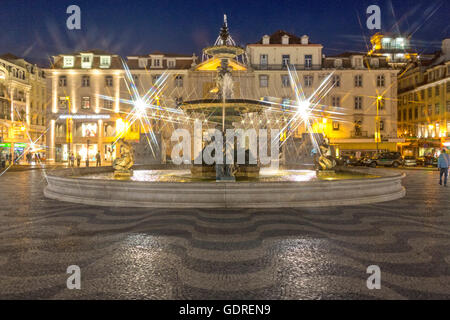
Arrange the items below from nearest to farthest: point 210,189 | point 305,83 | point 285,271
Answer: point 285,271
point 210,189
point 305,83

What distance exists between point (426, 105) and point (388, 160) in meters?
21.7

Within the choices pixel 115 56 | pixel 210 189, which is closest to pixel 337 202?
pixel 210 189

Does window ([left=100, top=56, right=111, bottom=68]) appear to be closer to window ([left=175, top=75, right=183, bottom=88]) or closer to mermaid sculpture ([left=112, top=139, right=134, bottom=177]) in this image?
window ([left=175, top=75, right=183, bottom=88])

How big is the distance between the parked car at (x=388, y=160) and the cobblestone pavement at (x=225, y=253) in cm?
2935

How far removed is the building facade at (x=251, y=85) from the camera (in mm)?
46906

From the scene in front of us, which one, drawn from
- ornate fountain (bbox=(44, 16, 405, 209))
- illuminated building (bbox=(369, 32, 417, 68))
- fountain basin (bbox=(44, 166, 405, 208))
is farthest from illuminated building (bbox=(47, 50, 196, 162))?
illuminated building (bbox=(369, 32, 417, 68))

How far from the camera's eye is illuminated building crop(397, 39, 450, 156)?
151 ft

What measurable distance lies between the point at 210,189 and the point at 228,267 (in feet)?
14.0

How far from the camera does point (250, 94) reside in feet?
155

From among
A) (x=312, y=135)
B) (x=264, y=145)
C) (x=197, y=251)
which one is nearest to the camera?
(x=197, y=251)

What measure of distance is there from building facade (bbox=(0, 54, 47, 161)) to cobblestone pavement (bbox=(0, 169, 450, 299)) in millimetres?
47419

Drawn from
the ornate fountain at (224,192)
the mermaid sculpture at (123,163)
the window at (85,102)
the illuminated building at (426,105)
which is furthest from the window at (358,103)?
the mermaid sculpture at (123,163)

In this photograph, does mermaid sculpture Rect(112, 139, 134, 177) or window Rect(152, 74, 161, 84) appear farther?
window Rect(152, 74, 161, 84)
